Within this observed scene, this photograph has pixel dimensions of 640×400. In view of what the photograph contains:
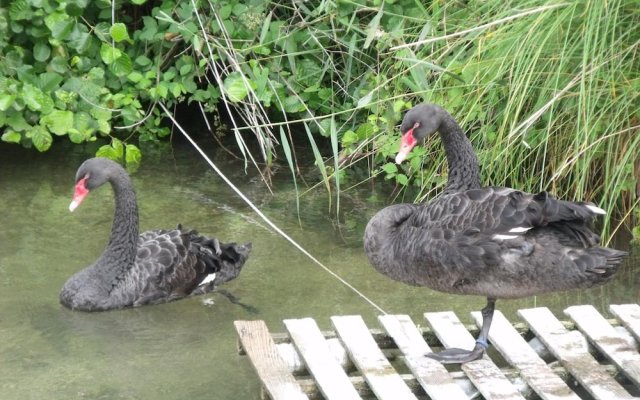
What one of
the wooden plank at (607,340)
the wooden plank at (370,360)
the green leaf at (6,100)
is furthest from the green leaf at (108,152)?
the wooden plank at (607,340)

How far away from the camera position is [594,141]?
469 centimetres

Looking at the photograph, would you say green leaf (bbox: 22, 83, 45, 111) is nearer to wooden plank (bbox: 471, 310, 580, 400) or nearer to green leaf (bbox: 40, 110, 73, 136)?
green leaf (bbox: 40, 110, 73, 136)

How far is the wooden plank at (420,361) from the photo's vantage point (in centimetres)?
A: 352

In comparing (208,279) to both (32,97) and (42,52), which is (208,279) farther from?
(42,52)

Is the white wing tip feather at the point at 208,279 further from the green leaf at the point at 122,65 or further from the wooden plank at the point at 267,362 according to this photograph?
the green leaf at the point at 122,65

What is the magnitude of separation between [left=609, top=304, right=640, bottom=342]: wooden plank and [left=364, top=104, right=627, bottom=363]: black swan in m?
0.45

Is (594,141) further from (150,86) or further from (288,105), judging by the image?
(150,86)

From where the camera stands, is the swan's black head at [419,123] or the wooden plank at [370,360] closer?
the wooden plank at [370,360]

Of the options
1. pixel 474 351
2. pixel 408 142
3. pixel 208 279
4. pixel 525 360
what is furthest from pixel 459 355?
pixel 208 279

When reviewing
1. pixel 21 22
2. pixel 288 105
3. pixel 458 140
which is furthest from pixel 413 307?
pixel 21 22

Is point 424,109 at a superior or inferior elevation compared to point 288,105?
superior

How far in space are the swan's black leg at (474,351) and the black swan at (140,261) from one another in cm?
128

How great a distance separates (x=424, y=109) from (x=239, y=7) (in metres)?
2.26

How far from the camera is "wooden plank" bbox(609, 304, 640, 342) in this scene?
13.0 ft
